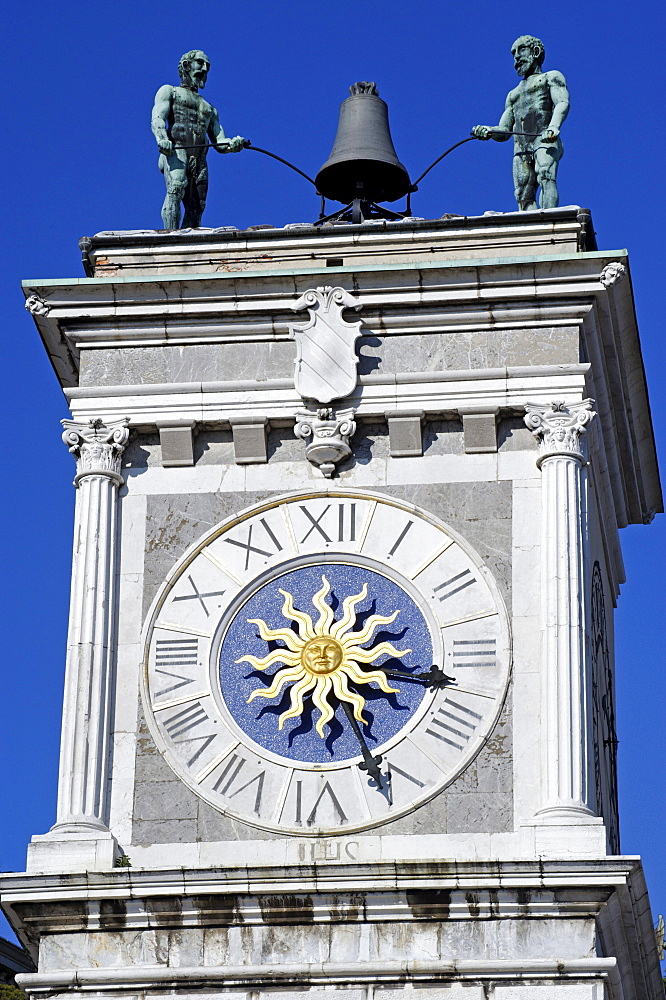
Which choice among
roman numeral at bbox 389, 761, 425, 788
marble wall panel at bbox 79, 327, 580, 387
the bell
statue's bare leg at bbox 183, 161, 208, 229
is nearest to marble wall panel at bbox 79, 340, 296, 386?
marble wall panel at bbox 79, 327, 580, 387

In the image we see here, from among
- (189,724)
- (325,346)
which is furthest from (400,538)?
(189,724)

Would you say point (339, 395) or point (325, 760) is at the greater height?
point (339, 395)

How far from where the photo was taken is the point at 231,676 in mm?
25219

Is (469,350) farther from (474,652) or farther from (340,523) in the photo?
(474,652)

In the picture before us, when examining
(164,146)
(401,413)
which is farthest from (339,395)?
(164,146)

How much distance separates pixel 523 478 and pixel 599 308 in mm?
1786

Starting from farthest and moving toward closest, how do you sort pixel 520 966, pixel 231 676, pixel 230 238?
pixel 230 238, pixel 231 676, pixel 520 966

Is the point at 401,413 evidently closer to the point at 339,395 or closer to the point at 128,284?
the point at 339,395

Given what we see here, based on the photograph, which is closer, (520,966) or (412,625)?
(520,966)

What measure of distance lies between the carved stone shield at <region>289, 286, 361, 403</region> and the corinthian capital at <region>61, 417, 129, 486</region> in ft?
5.14

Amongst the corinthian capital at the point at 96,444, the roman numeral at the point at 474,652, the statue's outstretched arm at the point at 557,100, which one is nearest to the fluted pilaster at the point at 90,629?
the corinthian capital at the point at 96,444

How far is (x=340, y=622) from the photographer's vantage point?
83.0 ft

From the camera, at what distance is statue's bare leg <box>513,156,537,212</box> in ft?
93.2

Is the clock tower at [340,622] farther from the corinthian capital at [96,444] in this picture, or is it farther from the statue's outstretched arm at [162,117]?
the statue's outstretched arm at [162,117]
